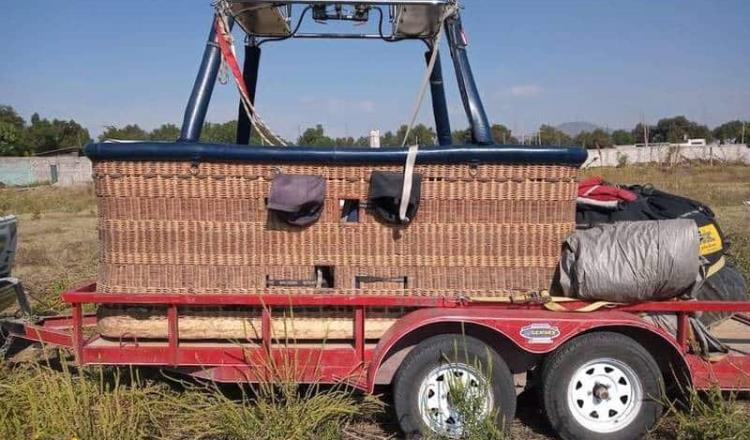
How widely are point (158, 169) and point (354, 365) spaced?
1.64 metres

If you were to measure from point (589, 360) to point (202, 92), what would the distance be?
289cm

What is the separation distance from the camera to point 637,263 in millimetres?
3656

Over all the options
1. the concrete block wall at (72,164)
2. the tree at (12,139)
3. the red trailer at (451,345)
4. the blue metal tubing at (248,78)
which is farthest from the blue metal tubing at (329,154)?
the tree at (12,139)

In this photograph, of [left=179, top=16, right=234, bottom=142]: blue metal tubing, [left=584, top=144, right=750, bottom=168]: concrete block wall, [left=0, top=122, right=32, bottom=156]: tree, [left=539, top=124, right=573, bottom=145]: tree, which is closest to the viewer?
[left=179, top=16, right=234, bottom=142]: blue metal tubing

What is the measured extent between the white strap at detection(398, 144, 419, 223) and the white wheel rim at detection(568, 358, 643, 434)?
136cm

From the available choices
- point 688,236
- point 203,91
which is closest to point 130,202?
point 203,91

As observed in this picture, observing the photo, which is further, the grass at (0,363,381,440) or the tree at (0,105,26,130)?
the tree at (0,105,26,130)

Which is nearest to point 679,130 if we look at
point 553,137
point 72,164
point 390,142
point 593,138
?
point 593,138

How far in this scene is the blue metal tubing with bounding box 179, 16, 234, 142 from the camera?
4016 millimetres

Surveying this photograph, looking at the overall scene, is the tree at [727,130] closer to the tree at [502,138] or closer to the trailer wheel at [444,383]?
the tree at [502,138]

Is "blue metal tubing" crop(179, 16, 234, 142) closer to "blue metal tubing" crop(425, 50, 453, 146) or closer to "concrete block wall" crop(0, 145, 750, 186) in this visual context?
"blue metal tubing" crop(425, 50, 453, 146)

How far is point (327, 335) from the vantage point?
3898mm

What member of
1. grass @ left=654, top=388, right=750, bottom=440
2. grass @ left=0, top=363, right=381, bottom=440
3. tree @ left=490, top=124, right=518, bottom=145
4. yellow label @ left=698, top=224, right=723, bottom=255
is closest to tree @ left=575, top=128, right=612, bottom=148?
tree @ left=490, top=124, right=518, bottom=145

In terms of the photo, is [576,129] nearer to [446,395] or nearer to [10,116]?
[10,116]
